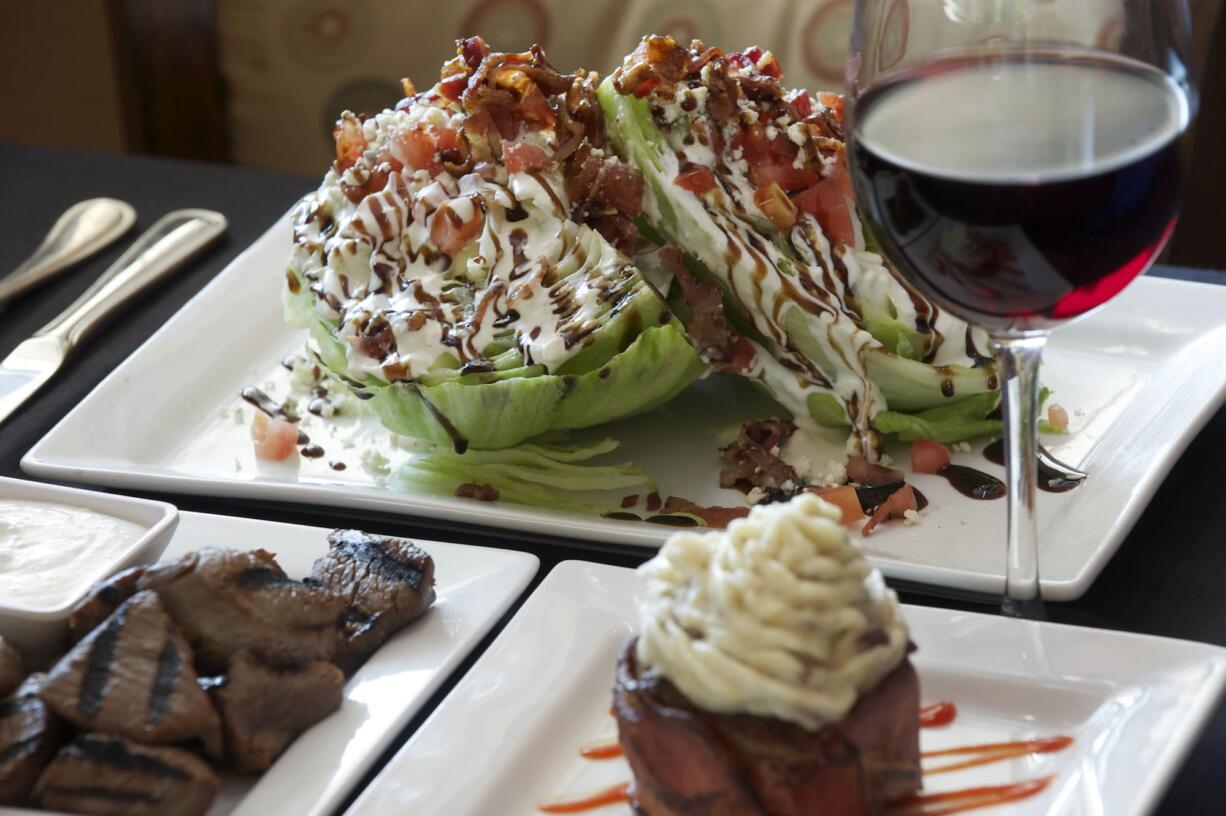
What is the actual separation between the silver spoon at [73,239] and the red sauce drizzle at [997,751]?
6.70 feet

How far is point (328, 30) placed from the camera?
4660mm

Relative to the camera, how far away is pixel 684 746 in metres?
1.29

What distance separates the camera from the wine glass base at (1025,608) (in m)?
1.70

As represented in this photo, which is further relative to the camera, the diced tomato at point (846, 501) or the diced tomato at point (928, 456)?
the diced tomato at point (928, 456)

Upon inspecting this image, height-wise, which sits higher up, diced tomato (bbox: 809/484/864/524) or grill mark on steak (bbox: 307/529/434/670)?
grill mark on steak (bbox: 307/529/434/670)

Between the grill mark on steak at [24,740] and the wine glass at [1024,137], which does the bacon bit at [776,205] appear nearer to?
the wine glass at [1024,137]

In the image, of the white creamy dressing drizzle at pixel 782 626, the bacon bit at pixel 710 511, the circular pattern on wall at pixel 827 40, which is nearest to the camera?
the white creamy dressing drizzle at pixel 782 626

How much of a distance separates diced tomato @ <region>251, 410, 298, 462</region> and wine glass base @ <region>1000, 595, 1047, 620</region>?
3.84 feet

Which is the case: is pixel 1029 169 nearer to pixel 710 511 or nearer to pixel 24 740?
pixel 710 511

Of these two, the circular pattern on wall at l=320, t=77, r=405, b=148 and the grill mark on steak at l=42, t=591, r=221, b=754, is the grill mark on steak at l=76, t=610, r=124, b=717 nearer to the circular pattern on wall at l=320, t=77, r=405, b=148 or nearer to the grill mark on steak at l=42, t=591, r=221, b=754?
the grill mark on steak at l=42, t=591, r=221, b=754

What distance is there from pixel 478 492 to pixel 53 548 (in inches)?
24.2

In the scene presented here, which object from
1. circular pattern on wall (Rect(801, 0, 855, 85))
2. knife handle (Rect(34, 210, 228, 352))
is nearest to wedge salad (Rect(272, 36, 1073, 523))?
knife handle (Rect(34, 210, 228, 352))

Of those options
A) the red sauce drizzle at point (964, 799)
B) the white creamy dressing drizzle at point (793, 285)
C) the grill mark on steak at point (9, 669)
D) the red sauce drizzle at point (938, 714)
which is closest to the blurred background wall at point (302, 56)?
the white creamy dressing drizzle at point (793, 285)

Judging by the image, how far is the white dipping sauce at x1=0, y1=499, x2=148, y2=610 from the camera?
168 centimetres
